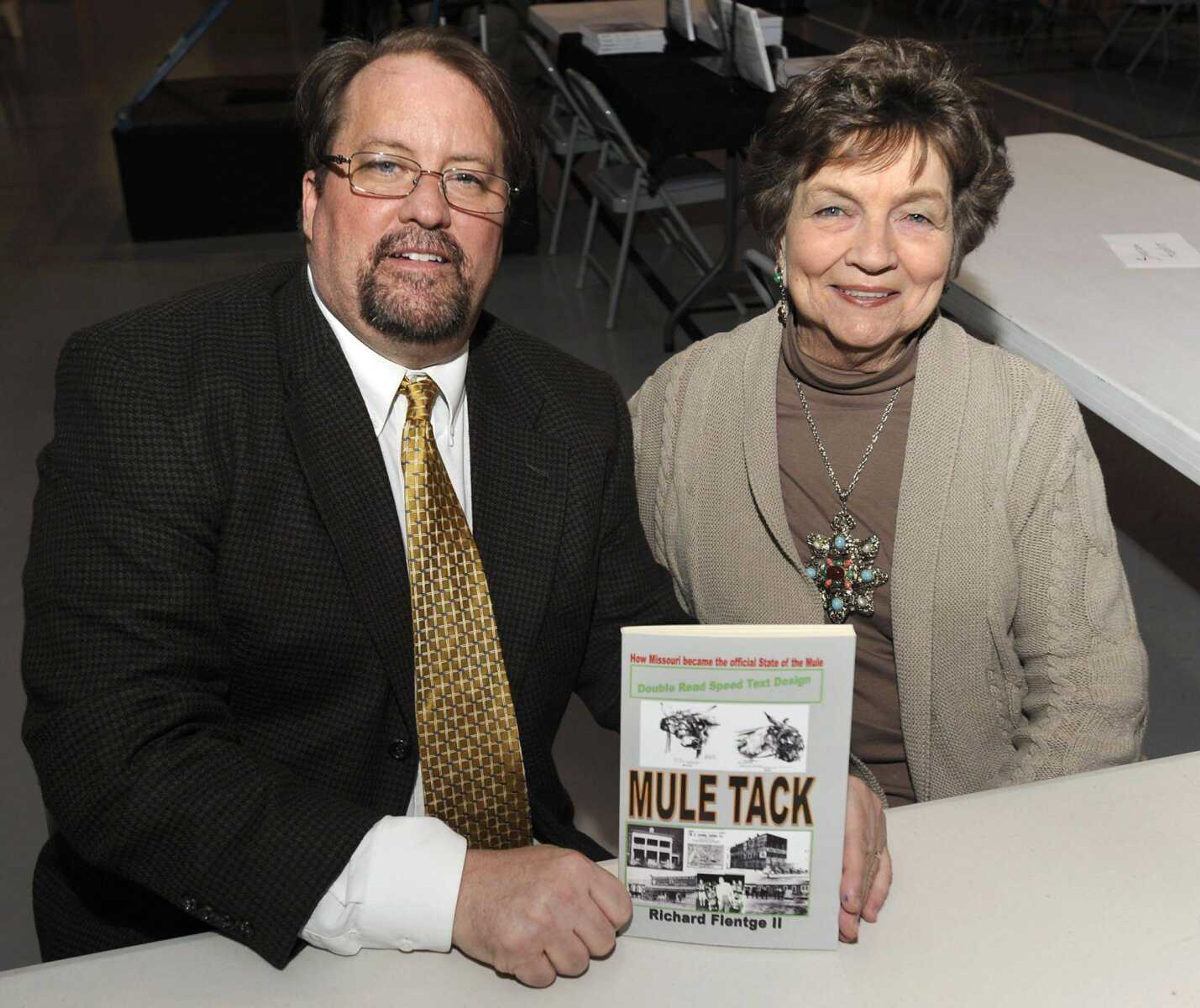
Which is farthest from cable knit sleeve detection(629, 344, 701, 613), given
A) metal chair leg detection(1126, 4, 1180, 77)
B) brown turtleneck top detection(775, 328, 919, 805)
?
metal chair leg detection(1126, 4, 1180, 77)

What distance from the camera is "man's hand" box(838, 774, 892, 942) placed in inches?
46.4

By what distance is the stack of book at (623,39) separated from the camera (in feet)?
17.5

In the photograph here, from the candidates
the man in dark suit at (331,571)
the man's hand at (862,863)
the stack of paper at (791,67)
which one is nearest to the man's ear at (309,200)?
the man in dark suit at (331,571)

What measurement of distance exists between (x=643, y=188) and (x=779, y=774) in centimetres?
411

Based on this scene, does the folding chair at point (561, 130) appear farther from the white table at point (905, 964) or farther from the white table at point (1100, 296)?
the white table at point (905, 964)

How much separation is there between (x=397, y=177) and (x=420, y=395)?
28 centimetres

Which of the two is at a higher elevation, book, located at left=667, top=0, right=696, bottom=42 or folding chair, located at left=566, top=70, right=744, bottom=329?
book, located at left=667, top=0, right=696, bottom=42

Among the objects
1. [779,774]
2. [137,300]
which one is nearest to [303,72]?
[779,774]

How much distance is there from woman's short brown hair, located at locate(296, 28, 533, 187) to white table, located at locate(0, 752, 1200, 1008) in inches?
38.3

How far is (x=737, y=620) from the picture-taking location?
74.7 inches

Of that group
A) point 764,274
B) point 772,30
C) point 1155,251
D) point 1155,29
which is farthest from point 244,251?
point 1155,29

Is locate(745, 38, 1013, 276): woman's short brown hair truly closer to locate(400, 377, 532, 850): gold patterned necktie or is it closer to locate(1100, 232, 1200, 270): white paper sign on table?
locate(400, 377, 532, 850): gold patterned necktie

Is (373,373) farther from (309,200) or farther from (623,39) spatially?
(623,39)

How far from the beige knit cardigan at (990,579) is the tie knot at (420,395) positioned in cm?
52
